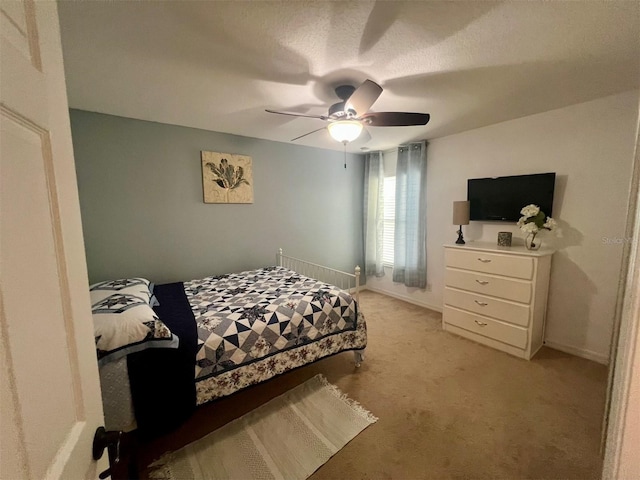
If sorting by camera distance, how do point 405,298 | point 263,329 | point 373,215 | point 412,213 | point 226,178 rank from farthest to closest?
point 373,215 → point 405,298 → point 412,213 → point 226,178 → point 263,329

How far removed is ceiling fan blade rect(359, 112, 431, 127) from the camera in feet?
6.26

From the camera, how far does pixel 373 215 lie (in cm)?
429

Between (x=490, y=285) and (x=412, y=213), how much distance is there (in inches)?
55.5

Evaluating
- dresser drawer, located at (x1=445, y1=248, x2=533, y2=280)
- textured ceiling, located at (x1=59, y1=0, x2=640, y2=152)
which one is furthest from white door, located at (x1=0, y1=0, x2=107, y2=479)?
dresser drawer, located at (x1=445, y1=248, x2=533, y2=280)

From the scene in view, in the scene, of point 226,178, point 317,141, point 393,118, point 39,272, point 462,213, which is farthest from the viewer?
point 317,141

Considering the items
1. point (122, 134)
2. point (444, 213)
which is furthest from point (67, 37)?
point (444, 213)

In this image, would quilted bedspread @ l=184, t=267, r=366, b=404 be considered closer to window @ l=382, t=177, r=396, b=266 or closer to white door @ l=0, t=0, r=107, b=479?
white door @ l=0, t=0, r=107, b=479

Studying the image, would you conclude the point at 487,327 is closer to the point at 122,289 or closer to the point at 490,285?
the point at 490,285

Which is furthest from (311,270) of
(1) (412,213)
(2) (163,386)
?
(2) (163,386)

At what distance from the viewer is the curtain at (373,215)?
4.13 metres

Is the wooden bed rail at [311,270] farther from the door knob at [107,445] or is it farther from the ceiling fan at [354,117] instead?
the door knob at [107,445]

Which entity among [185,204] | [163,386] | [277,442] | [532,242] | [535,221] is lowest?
[277,442]

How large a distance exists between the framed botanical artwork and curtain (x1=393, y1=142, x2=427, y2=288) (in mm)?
2084

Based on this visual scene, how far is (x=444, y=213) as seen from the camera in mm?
3408
